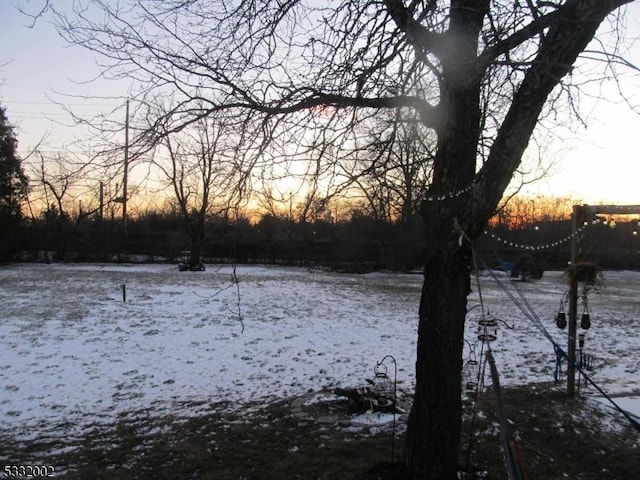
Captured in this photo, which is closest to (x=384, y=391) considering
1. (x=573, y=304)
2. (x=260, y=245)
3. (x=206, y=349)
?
(x=573, y=304)

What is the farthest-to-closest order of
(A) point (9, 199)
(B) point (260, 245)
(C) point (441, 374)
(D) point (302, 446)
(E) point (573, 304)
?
(B) point (260, 245), (A) point (9, 199), (E) point (573, 304), (D) point (302, 446), (C) point (441, 374)

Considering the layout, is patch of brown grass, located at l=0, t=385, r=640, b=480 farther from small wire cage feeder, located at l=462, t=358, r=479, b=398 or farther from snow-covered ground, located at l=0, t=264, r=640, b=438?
snow-covered ground, located at l=0, t=264, r=640, b=438

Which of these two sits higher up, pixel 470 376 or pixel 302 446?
pixel 470 376

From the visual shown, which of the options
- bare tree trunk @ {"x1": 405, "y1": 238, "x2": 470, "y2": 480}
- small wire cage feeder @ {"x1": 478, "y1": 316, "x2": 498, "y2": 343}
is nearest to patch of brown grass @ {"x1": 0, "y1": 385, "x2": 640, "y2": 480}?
bare tree trunk @ {"x1": 405, "y1": 238, "x2": 470, "y2": 480}

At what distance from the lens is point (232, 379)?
766 centimetres

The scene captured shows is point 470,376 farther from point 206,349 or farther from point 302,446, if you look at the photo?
point 206,349

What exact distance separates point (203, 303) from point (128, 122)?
32.0 feet

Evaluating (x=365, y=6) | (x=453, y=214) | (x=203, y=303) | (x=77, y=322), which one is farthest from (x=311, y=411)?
(x=203, y=303)

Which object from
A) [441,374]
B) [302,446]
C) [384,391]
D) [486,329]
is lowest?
[302,446]

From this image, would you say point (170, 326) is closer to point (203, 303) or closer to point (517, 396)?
point (203, 303)

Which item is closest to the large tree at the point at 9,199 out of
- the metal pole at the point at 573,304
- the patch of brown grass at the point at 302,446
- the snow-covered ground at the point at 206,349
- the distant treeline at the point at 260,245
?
the distant treeline at the point at 260,245

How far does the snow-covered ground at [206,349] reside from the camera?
6.82 m

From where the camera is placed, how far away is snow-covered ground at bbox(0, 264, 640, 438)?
6.82 m

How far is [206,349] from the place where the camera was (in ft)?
30.3
